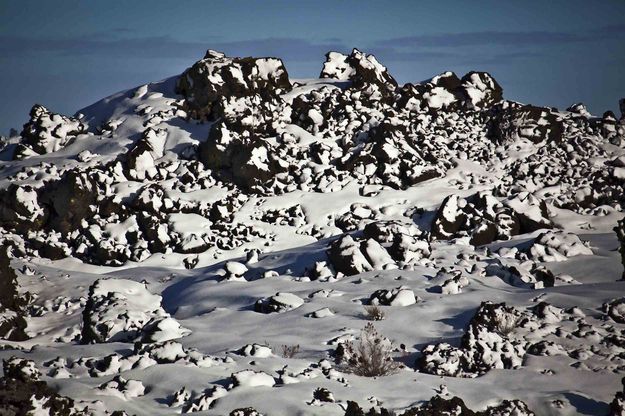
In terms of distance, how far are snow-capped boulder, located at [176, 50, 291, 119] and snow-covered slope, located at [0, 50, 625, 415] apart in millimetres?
146

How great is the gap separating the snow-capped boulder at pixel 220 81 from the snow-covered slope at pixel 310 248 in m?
0.15

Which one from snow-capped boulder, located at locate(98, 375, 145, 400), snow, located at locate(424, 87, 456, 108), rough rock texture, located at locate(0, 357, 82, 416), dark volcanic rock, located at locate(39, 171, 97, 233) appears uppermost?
snow, located at locate(424, 87, 456, 108)

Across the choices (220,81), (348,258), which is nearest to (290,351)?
(348,258)

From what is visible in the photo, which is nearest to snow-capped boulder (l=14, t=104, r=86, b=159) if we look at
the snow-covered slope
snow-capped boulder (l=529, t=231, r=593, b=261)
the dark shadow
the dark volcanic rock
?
the snow-covered slope

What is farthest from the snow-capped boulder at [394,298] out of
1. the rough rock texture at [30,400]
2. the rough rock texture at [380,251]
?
the rough rock texture at [30,400]

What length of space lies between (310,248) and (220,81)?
17829 mm

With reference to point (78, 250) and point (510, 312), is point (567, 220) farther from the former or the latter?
point (78, 250)

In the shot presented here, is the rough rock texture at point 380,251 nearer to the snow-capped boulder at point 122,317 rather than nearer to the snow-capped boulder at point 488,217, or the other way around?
the snow-capped boulder at point 488,217

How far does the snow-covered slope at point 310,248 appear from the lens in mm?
11688

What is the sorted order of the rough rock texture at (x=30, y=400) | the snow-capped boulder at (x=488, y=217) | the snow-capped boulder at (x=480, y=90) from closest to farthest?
the rough rock texture at (x=30, y=400), the snow-capped boulder at (x=488, y=217), the snow-capped boulder at (x=480, y=90)

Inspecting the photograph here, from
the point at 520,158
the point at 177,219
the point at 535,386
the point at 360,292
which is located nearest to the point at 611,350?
the point at 535,386

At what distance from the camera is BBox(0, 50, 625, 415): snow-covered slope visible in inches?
460

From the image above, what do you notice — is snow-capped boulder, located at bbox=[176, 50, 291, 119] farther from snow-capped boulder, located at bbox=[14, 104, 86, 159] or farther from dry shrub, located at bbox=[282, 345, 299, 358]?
dry shrub, located at bbox=[282, 345, 299, 358]

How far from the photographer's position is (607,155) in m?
39.9
